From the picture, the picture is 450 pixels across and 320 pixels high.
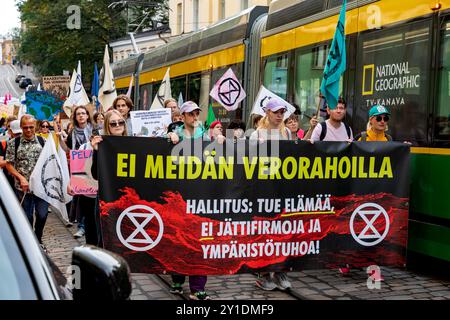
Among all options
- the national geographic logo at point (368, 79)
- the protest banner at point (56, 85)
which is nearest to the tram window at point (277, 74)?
the national geographic logo at point (368, 79)

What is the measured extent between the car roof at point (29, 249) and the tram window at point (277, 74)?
355 inches

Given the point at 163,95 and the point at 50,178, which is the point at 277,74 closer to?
the point at 163,95

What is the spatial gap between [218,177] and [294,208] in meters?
0.78

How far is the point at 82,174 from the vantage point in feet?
24.9

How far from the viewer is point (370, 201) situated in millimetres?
6844

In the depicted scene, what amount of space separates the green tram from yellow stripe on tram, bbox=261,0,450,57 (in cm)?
1

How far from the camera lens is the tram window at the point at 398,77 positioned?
7.45m

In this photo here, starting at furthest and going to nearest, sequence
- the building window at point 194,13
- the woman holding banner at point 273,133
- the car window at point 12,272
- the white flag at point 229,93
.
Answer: the building window at point 194,13 → the white flag at point 229,93 → the woman holding banner at point 273,133 → the car window at point 12,272

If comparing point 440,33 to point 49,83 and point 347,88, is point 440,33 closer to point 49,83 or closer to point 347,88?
point 347,88

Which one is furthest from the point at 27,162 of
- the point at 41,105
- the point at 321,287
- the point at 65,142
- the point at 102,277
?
the point at 41,105

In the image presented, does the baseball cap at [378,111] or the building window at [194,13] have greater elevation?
the building window at [194,13]

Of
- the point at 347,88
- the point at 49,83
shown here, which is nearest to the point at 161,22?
the point at 49,83

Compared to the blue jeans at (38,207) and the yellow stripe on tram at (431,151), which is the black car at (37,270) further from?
the blue jeans at (38,207)

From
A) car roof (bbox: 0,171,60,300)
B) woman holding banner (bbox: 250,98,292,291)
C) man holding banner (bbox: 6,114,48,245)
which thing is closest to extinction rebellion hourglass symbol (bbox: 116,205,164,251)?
woman holding banner (bbox: 250,98,292,291)
